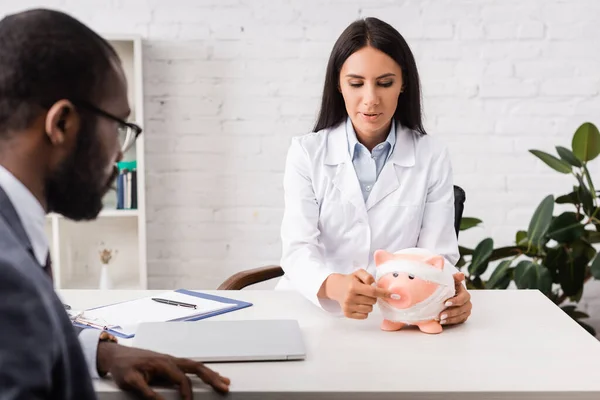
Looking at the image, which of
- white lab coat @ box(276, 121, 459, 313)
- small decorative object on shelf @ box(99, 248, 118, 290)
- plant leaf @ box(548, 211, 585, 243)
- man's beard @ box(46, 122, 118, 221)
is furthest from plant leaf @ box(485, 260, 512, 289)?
man's beard @ box(46, 122, 118, 221)

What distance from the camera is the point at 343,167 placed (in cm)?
203

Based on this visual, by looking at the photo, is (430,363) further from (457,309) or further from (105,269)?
(105,269)

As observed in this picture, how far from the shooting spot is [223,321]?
5.01ft

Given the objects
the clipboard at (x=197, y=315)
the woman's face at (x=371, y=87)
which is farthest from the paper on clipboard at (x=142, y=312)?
the woman's face at (x=371, y=87)

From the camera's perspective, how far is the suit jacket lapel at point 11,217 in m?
0.92

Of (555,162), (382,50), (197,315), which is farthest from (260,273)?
(555,162)

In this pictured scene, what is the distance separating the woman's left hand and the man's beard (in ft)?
2.54

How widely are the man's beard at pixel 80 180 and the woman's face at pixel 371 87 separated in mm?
979

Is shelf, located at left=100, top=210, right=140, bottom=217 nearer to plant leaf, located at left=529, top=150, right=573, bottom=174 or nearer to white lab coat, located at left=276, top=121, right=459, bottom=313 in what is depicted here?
white lab coat, located at left=276, top=121, right=459, bottom=313

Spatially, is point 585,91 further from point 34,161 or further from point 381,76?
point 34,161

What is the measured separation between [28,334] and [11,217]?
0.21m

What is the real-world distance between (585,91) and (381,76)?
70.3 inches

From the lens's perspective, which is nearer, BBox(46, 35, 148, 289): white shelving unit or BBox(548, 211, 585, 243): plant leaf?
BBox(548, 211, 585, 243): plant leaf

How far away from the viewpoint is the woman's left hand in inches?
58.9
